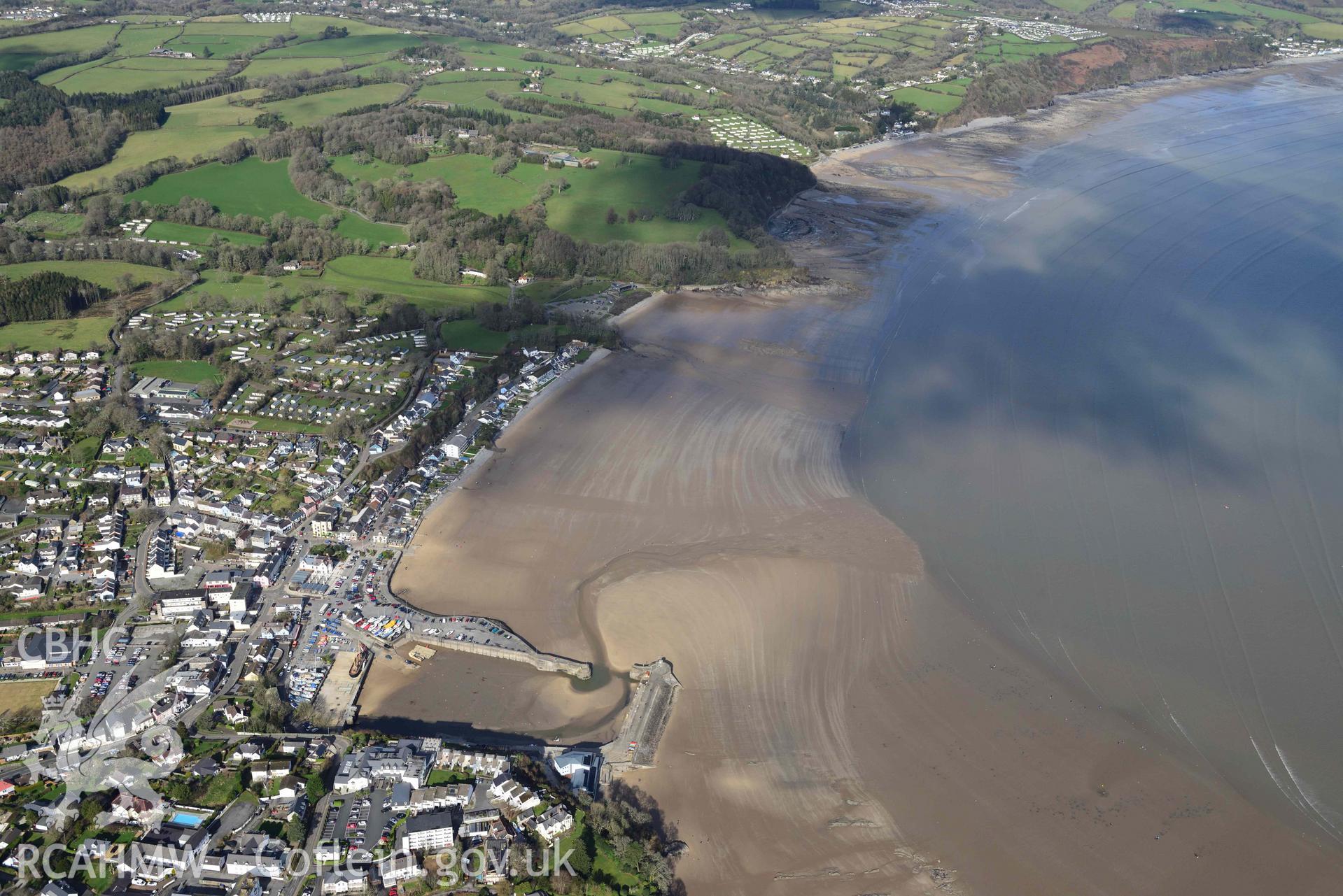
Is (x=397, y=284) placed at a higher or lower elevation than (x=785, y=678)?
higher

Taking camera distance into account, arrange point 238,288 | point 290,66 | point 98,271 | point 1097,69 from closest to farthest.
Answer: point 238,288, point 98,271, point 290,66, point 1097,69

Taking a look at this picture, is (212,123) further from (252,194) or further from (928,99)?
(928,99)

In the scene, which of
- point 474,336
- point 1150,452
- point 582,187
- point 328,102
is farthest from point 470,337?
point 328,102

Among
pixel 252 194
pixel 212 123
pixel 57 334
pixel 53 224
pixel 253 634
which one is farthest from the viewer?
pixel 212 123

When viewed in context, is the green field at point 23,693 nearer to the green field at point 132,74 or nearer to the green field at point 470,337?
the green field at point 470,337

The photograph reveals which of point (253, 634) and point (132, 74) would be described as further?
point (132, 74)

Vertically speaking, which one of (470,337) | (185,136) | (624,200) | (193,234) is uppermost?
(185,136)

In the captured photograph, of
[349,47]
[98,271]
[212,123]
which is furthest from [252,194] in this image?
[349,47]

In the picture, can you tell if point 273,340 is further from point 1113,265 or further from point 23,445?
point 1113,265
